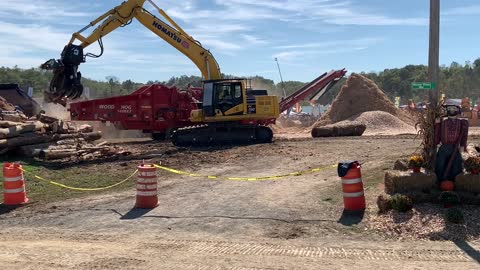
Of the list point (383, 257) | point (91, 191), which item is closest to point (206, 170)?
point (91, 191)

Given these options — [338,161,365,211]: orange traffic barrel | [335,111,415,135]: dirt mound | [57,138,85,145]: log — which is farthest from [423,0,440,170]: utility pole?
[335,111,415,135]: dirt mound

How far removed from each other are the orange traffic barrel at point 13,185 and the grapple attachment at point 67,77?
29.2 feet

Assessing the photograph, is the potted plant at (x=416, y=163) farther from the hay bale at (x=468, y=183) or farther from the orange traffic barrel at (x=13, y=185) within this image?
the orange traffic barrel at (x=13, y=185)

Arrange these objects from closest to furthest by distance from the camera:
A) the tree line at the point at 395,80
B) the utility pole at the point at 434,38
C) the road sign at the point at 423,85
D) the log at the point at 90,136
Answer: the road sign at the point at 423,85
the utility pole at the point at 434,38
the log at the point at 90,136
the tree line at the point at 395,80

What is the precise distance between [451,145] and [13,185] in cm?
934

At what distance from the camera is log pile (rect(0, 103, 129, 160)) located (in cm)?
1830

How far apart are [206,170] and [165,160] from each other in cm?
255

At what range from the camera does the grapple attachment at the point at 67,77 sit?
20.8m

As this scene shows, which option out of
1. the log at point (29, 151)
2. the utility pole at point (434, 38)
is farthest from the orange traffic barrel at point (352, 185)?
the log at point (29, 151)

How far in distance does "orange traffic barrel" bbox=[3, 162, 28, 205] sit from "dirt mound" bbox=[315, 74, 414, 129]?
24.5 meters

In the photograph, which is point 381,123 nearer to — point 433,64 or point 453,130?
point 433,64

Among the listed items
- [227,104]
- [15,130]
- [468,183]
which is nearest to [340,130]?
[227,104]

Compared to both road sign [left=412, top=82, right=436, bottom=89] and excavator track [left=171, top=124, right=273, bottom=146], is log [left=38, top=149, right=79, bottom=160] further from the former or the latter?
road sign [left=412, top=82, right=436, bottom=89]

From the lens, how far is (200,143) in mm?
23359
